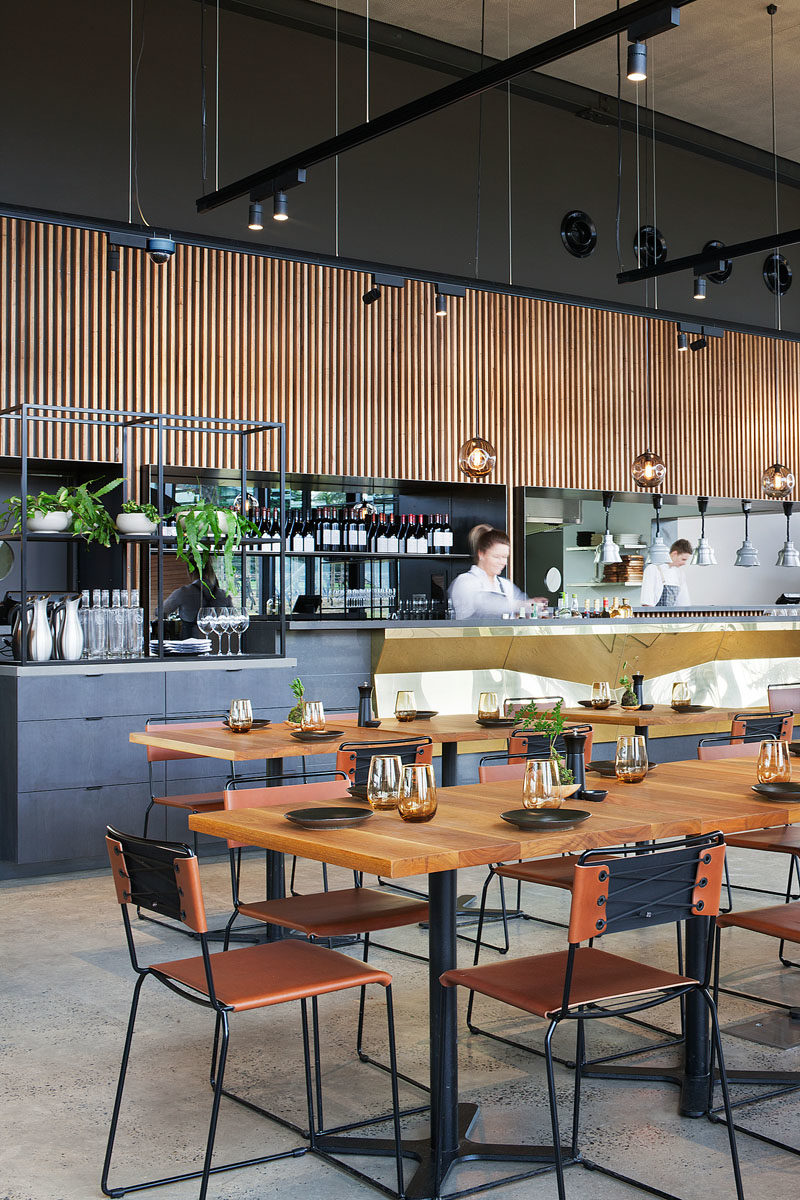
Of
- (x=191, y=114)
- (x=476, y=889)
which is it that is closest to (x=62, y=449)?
(x=191, y=114)

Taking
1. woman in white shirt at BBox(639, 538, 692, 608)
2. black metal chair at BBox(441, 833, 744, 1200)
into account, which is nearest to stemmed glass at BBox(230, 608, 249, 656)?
black metal chair at BBox(441, 833, 744, 1200)

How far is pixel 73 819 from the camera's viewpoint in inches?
242

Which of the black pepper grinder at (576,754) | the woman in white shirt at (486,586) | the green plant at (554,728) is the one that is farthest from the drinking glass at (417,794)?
the woman in white shirt at (486,586)

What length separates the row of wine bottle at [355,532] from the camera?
898 cm

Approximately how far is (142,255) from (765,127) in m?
6.44

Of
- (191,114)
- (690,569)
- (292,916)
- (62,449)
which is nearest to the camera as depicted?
(292,916)

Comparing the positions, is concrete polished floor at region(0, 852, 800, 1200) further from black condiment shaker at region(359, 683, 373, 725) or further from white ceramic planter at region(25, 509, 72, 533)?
white ceramic planter at region(25, 509, 72, 533)

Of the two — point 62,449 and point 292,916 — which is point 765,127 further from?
point 292,916

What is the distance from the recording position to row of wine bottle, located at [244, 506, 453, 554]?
29.5ft

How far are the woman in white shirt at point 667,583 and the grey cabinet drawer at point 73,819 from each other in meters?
5.57

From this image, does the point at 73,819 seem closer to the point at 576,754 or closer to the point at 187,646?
the point at 187,646

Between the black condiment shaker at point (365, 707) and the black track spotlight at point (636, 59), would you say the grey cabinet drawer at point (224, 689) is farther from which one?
the black track spotlight at point (636, 59)

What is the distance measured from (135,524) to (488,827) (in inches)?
166

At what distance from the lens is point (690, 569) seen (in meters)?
14.8
